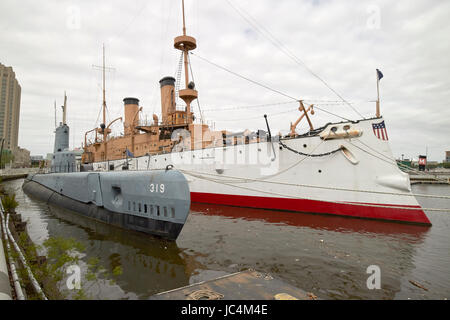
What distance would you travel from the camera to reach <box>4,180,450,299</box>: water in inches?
208

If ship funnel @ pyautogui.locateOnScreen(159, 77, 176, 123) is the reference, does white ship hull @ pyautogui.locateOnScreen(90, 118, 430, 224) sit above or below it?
below

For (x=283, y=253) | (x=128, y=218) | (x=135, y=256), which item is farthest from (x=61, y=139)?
(x=283, y=253)

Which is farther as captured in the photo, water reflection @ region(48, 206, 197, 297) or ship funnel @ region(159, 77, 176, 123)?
ship funnel @ region(159, 77, 176, 123)

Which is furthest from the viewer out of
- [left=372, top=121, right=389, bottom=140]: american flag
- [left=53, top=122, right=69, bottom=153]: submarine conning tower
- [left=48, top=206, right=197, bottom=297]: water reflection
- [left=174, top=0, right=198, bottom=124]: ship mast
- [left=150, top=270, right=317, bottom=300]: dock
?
[left=53, top=122, right=69, bottom=153]: submarine conning tower

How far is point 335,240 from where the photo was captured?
8242 millimetres

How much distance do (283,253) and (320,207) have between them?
5.90 m

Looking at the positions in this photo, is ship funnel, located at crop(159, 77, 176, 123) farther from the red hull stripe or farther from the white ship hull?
the red hull stripe

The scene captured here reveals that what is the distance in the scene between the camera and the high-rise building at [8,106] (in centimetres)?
10620

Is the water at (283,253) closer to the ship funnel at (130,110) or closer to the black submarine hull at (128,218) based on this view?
the black submarine hull at (128,218)

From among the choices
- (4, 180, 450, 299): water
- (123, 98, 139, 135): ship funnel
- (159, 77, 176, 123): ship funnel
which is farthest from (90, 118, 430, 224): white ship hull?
(123, 98, 139, 135): ship funnel

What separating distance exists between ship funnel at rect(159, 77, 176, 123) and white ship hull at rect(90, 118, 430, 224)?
363 inches

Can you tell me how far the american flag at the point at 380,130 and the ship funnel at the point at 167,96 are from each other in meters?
16.4
